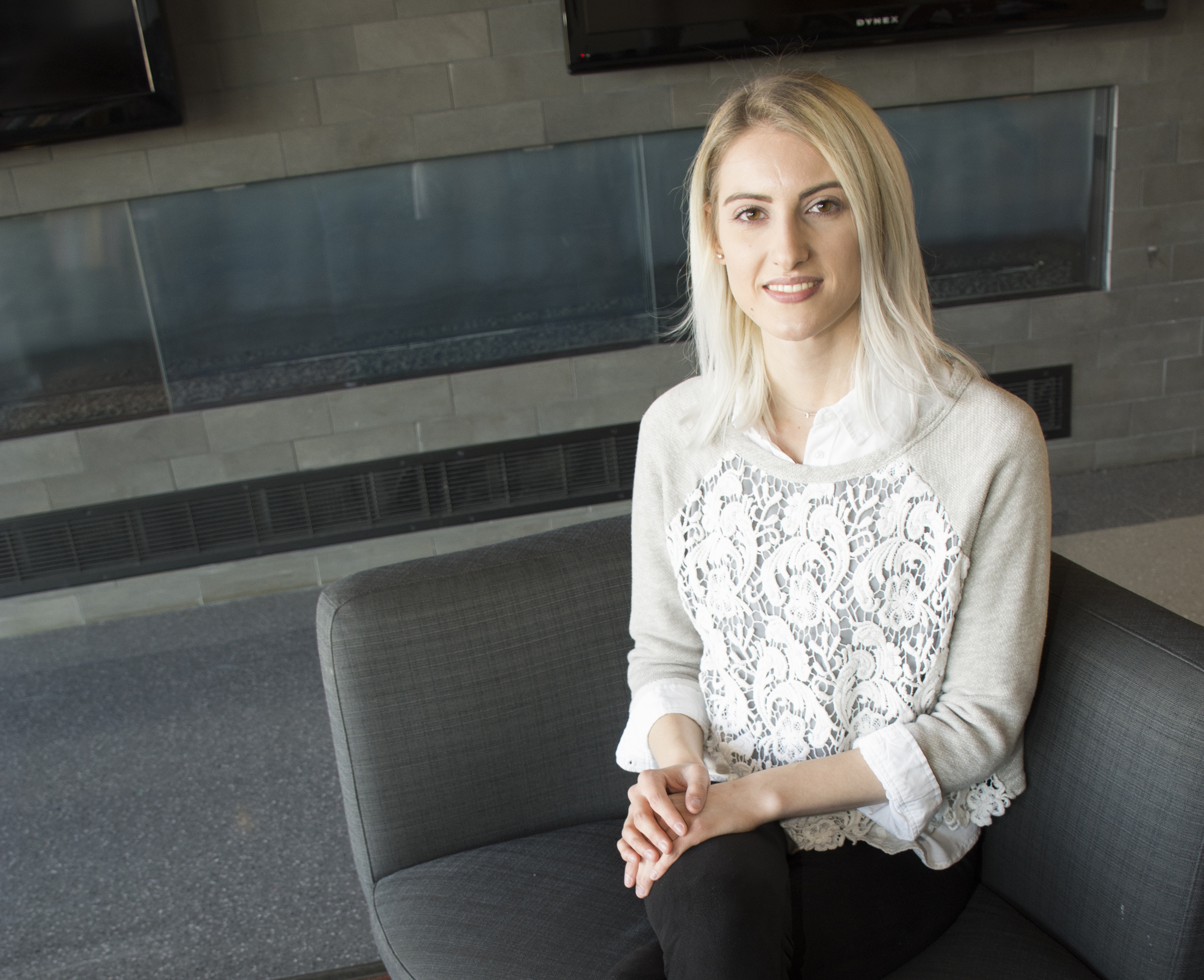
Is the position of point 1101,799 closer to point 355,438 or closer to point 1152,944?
point 1152,944

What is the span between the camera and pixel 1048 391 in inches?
126

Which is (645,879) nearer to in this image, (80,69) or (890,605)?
(890,605)

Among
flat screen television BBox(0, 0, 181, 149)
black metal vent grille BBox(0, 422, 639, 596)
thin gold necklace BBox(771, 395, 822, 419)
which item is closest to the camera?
thin gold necklace BBox(771, 395, 822, 419)

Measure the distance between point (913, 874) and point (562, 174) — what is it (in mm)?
2324

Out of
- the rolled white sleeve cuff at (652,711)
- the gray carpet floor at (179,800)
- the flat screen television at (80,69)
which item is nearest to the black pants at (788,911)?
the rolled white sleeve cuff at (652,711)

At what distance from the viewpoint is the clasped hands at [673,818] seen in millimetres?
958

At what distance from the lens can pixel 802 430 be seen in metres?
1.14

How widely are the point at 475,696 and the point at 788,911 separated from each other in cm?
47

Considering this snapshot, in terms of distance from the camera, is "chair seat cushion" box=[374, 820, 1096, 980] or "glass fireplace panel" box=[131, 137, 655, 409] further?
"glass fireplace panel" box=[131, 137, 655, 409]

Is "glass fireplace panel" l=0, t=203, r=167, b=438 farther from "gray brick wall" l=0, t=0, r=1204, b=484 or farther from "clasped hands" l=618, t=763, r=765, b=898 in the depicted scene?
"clasped hands" l=618, t=763, r=765, b=898

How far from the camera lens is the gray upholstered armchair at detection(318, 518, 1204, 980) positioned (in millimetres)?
944

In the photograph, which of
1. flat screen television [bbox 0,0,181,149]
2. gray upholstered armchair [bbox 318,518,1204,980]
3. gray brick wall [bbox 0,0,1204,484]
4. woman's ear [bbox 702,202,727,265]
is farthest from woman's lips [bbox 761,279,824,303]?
flat screen television [bbox 0,0,181,149]

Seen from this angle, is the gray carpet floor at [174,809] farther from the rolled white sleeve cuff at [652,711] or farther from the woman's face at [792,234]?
the woman's face at [792,234]

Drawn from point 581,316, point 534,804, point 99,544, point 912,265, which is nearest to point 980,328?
point 581,316
